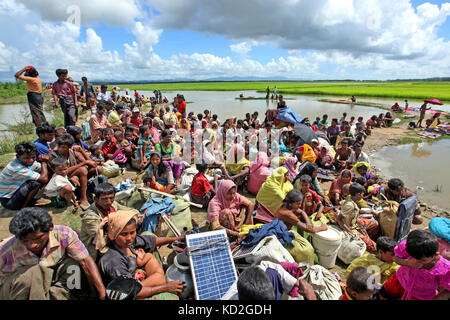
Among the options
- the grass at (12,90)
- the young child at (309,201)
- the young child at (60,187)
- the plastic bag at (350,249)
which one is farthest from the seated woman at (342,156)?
the grass at (12,90)

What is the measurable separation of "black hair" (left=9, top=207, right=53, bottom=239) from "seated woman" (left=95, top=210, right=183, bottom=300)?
1.90 ft

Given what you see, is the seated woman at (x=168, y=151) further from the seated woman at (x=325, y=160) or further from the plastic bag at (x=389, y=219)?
the seated woman at (x=325, y=160)

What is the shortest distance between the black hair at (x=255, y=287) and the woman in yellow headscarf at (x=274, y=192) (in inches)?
102

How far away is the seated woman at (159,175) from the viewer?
16.4 feet

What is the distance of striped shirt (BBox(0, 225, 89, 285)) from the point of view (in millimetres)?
2016

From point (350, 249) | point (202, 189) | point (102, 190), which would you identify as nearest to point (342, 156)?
point (350, 249)

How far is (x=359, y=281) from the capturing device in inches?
80.7

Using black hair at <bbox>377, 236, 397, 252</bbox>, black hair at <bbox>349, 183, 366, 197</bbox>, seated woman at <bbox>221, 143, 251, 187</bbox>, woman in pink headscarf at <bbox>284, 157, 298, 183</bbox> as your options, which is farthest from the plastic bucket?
seated woman at <bbox>221, 143, 251, 187</bbox>

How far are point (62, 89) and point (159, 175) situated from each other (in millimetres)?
4806

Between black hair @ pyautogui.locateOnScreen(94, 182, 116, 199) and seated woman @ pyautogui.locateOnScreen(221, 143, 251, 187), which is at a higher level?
black hair @ pyautogui.locateOnScreen(94, 182, 116, 199)

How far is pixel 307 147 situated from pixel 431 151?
7.22m

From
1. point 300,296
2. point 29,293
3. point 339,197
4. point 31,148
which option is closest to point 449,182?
point 339,197

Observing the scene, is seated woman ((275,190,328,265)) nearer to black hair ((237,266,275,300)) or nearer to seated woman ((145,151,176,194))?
black hair ((237,266,275,300))

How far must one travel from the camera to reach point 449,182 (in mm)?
7152
